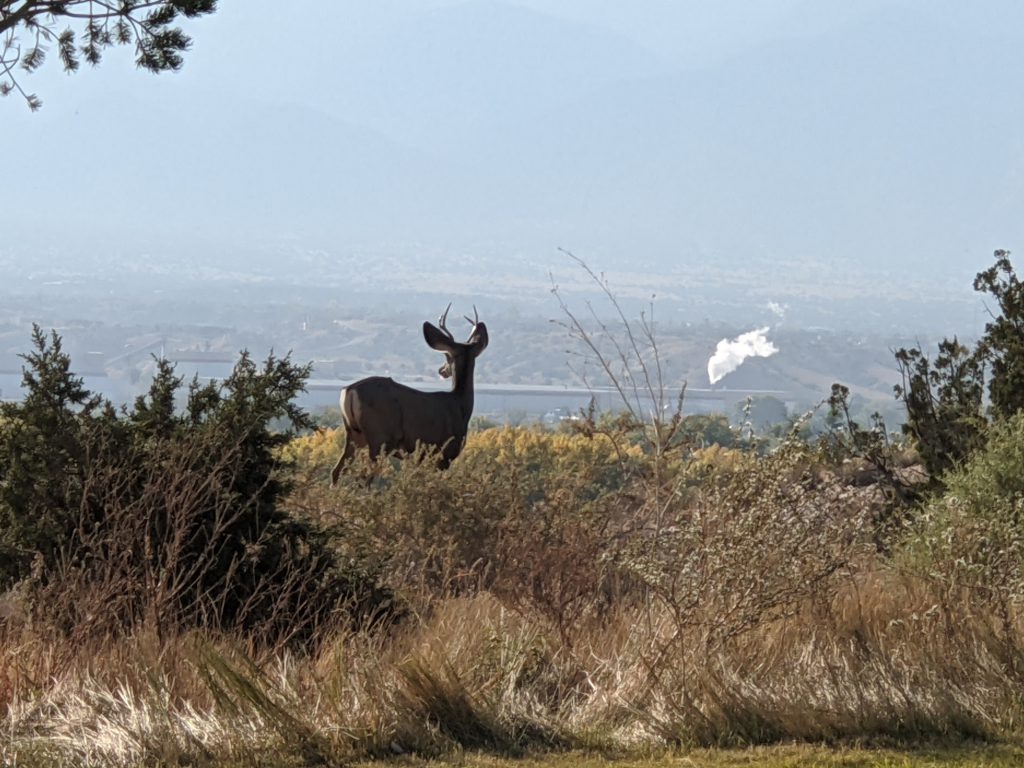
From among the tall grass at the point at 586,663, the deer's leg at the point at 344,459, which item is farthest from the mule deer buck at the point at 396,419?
the tall grass at the point at 586,663

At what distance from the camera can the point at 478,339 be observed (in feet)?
43.6

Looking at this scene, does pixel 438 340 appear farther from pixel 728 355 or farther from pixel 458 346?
pixel 728 355

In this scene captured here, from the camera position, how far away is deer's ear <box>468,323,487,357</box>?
13.2 metres

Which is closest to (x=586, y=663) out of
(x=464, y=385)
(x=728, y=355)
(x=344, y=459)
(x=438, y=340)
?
(x=344, y=459)

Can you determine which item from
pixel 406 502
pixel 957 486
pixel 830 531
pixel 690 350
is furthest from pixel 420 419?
pixel 690 350

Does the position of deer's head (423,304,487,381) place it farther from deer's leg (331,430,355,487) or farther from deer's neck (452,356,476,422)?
deer's leg (331,430,355,487)

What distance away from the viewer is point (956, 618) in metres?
6.35

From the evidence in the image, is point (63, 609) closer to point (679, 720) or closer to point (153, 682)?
point (153, 682)

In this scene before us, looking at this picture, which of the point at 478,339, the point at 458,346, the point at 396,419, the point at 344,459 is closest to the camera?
the point at 344,459

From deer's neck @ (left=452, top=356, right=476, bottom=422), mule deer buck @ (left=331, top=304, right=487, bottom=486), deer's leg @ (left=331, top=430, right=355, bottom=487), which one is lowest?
deer's leg @ (left=331, top=430, right=355, bottom=487)

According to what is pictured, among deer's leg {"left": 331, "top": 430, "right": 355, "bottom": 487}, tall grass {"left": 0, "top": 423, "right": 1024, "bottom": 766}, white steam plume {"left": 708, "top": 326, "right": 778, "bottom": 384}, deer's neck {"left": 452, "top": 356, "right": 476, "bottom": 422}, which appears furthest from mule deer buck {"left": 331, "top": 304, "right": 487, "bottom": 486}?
white steam plume {"left": 708, "top": 326, "right": 778, "bottom": 384}

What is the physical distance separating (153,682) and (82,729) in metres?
0.29

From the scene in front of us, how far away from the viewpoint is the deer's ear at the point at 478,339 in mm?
13195

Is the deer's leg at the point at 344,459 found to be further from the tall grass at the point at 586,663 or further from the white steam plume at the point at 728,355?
the white steam plume at the point at 728,355
